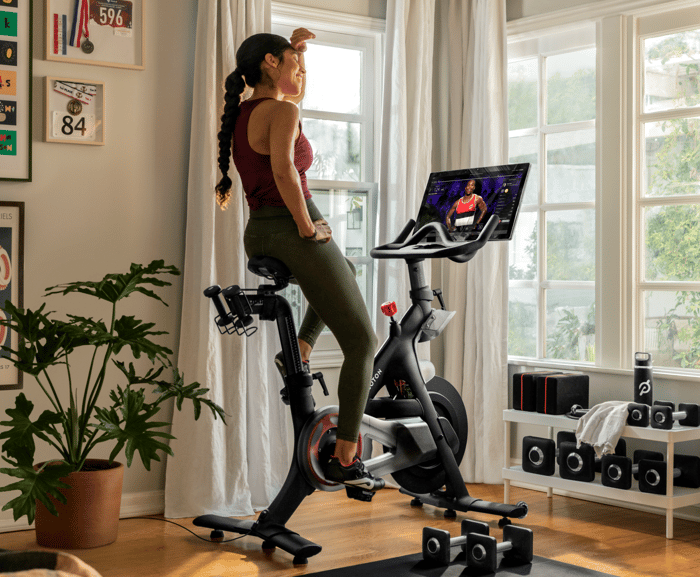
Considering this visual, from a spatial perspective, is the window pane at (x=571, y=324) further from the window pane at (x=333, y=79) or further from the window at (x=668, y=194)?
the window pane at (x=333, y=79)

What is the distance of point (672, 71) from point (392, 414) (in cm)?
196

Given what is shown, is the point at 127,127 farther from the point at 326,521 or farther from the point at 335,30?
the point at 326,521

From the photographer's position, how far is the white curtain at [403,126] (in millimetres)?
4016

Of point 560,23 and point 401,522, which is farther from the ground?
point 560,23

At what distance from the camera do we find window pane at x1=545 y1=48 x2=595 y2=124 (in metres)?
3.92

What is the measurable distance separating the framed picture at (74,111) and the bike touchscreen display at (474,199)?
142cm

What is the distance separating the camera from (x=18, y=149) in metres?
3.25

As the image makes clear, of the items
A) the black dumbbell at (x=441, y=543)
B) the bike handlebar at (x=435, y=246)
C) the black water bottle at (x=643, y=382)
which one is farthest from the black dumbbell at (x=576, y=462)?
the bike handlebar at (x=435, y=246)

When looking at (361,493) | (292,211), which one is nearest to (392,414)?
(361,493)

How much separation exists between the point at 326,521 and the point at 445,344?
1269 mm

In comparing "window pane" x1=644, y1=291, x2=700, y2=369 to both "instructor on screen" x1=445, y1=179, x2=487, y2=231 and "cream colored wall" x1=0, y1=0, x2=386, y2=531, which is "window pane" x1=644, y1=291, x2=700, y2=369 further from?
"cream colored wall" x1=0, y1=0, x2=386, y2=531

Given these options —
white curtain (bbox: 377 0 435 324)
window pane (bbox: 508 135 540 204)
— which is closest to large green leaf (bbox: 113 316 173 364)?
white curtain (bbox: 377 0 435 324)

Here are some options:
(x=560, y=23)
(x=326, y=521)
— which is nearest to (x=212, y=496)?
(x=326, y=521)

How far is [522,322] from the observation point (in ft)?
13.8
